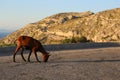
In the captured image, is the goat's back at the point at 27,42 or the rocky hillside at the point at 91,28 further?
the rocky hillside at the point at 91,28

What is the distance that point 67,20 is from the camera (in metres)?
145

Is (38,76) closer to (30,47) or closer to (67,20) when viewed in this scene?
(30,47)

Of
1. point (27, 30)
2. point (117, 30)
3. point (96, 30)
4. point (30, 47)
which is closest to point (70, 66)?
point (30, 47)

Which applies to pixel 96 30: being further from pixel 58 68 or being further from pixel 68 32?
pixel 58 68

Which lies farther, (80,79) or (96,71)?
(96,71)

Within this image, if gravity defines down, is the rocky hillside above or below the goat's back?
below

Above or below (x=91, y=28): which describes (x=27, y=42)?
above

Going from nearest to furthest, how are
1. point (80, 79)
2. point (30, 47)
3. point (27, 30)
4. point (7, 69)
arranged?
1. point (80, 79)
2. point (7, 69)
3. point (30, 47)
4. point (27, 30)

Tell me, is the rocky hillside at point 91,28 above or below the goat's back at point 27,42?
below

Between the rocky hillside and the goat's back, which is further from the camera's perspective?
the rocky hillside

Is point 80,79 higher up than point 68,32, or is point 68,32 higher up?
point 80,79

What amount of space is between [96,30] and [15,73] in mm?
97456

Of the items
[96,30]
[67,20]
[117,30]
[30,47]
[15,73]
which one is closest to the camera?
[15,73]

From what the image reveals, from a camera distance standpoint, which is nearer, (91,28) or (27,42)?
(27,42)
